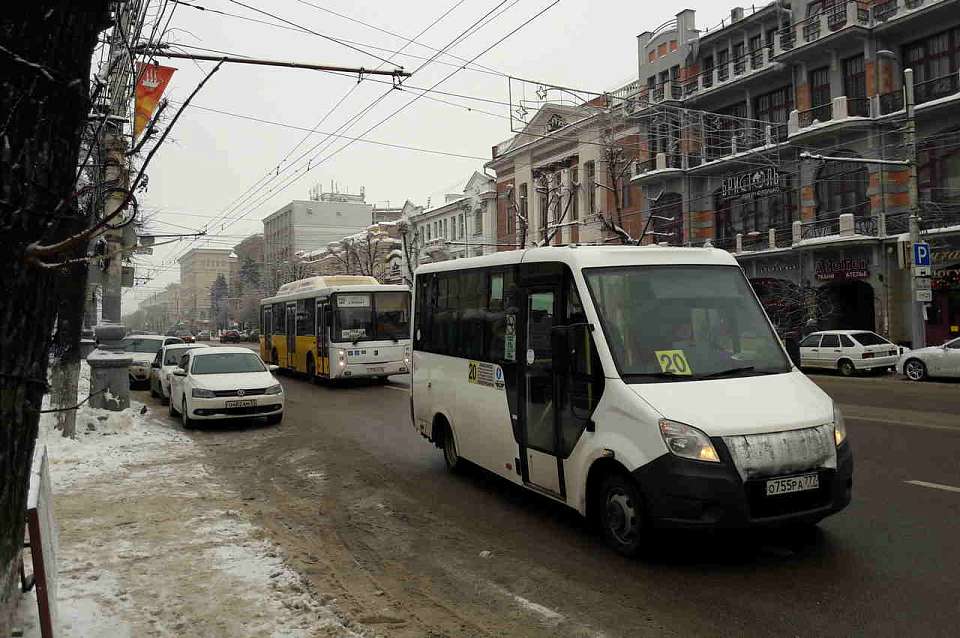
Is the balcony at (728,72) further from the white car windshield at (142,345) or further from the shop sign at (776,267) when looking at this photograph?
the white car windshield at (142,345)

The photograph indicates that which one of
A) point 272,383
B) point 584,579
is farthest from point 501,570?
point 272,383

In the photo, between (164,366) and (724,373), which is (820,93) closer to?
(164,366)

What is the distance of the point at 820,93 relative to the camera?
1273 inches

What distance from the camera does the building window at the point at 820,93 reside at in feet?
103

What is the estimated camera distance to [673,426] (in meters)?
5.32

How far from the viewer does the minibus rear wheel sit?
5.60 m

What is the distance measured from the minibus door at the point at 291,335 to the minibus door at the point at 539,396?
1806 cm

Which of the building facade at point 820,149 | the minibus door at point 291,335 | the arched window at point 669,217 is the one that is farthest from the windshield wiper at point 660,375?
the arched window at point 669,217

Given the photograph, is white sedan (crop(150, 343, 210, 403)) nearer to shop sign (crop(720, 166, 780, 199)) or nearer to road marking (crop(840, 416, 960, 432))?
road marking (crop(840, 416, 960, 432))

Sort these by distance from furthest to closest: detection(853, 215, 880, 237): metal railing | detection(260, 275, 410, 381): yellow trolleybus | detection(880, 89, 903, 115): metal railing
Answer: detection(853, 215, 880, 237): metal railing
detection(880, 89, 903, 115): metal railing
detection(260, 275, 410, 381): yellow trolleybus


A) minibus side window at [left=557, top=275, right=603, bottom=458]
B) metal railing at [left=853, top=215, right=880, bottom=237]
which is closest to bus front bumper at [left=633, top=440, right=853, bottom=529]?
minibus side window at [left=557, top=275, right=603, bottom=458]

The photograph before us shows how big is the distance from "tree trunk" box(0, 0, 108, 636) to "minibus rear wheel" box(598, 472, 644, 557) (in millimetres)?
4059

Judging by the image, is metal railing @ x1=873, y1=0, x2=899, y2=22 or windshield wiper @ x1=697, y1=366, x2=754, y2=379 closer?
windshield wiper @ x1=697, y1=366, x2=754, y2=379

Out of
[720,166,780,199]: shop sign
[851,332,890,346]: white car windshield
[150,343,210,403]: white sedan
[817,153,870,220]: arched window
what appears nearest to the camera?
[150,343,210,403]: white sedan
